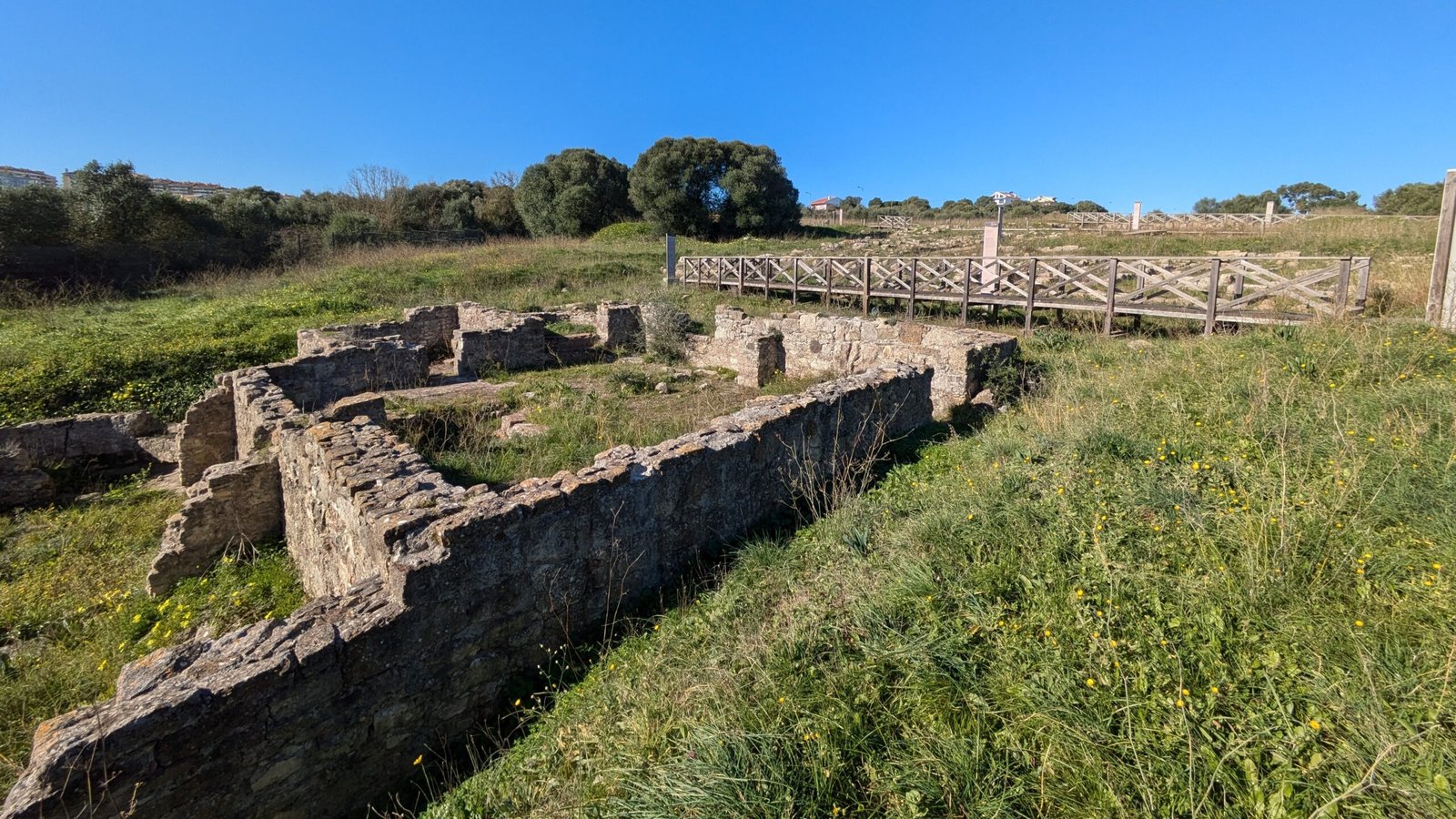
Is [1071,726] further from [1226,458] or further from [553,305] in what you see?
[553,305]

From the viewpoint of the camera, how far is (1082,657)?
2.88m

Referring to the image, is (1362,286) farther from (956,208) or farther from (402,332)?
(956,208)

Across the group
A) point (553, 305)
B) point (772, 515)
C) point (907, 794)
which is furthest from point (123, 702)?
point (553, 305)

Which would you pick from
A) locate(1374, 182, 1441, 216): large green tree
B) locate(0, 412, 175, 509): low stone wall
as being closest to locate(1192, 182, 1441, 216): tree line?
locate(1374, 182, 1441, 216): large green tree

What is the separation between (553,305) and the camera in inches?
744

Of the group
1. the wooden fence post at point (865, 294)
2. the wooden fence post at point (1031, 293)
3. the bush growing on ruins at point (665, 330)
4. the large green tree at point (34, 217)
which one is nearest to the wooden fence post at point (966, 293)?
the wooden fence post at point (1031, 293)

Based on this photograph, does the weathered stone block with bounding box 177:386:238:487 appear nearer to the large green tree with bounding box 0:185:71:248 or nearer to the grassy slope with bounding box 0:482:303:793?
the grassy slope with bounding box 0:482:303:793

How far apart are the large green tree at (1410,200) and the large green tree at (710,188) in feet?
102

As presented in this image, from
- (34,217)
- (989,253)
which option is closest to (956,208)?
(989,253)

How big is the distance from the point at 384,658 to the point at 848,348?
8913 millimetres

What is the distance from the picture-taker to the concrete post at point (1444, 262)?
759cm

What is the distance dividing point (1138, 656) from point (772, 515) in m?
3.46

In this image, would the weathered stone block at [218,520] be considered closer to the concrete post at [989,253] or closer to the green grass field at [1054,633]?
the green grass field at [1054,633]

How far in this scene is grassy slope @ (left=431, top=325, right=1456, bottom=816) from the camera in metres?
2.35
